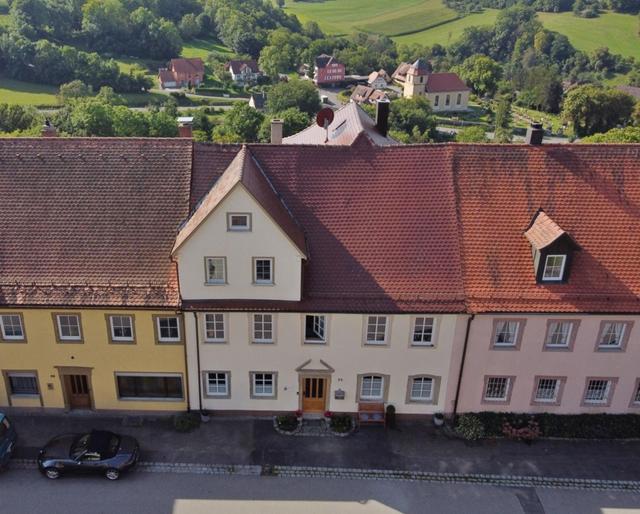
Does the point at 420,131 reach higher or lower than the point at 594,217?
lower

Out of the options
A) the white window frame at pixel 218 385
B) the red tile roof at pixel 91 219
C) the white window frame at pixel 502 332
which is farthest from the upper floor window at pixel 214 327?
the white window frame at pixel 502 332

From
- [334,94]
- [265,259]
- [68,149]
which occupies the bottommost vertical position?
[334,94]

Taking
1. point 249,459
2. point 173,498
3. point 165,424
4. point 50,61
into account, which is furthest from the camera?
point 50,61

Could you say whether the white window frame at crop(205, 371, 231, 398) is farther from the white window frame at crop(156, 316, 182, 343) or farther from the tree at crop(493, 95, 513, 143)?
the tree at crop(493, 95, 513, 143)

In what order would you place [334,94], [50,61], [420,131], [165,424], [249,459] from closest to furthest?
[249,459]
[165,424]
[420,131]
[50,61]
[334,94]

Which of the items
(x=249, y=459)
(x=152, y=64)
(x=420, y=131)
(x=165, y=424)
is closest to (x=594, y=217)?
(x=249, y=459)

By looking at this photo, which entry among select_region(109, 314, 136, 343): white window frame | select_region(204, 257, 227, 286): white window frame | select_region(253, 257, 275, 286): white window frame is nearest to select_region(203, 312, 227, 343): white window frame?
select_region(204, 257, 227, 286): white window frame

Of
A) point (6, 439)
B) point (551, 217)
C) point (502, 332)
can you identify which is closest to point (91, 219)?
point (6, 439)

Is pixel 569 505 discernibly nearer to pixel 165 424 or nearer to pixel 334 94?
pixel 165 424
